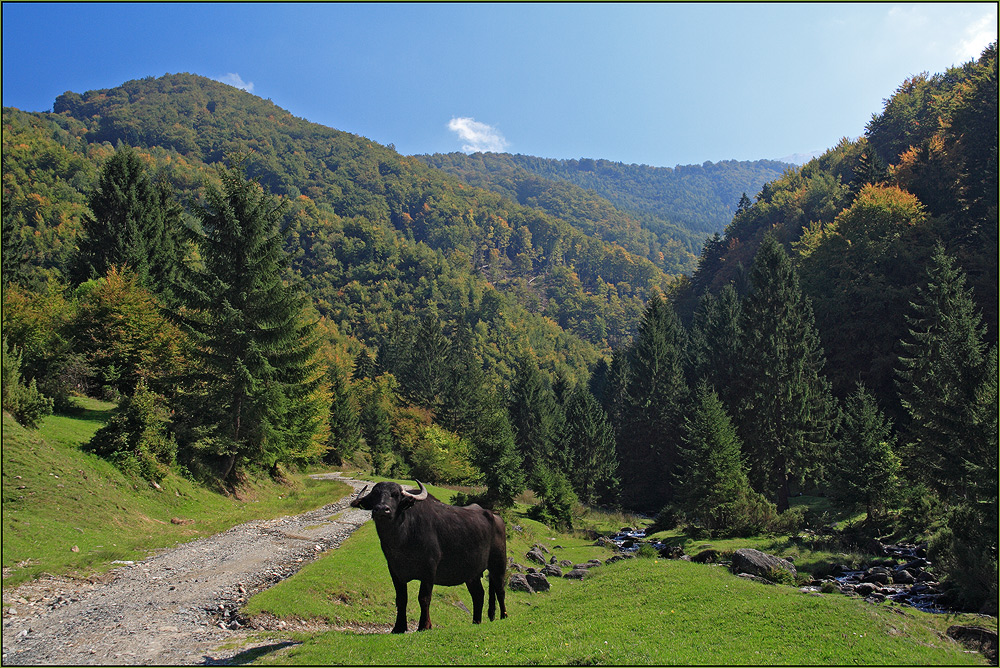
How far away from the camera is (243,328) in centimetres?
2714

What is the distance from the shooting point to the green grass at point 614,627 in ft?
29.2

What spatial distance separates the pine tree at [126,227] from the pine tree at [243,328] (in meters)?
19.6

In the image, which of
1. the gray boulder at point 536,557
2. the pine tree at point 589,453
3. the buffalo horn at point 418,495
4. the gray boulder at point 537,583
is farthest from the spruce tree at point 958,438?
the pine tree at point 589,453

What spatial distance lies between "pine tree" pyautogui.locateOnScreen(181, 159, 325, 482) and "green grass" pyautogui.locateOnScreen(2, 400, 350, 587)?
3.80 m

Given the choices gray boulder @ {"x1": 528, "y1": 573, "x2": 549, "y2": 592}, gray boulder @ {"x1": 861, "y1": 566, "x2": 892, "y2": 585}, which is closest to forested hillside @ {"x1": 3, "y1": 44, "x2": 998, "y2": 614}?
gray boulder @ {"x1": 861, "y1": 566, "x2": 892, "y2": 585}

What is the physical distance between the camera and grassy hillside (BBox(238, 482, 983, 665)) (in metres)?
8.90

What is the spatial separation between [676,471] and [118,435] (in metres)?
55.3

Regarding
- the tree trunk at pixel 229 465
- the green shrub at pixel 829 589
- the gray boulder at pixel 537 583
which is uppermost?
the tree trunk at pixel 229 465

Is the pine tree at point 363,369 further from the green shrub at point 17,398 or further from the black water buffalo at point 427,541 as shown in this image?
the black water buffalo at point 427,541

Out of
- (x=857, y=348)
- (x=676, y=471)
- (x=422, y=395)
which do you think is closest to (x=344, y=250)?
(x=422, y=395)

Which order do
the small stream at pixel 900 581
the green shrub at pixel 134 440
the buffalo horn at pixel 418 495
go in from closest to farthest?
the buffalo horn at pixel 418 495 → the small stream at pixel 900 581 → the green shrub at pixel 134 440

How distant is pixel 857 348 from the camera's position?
2173 inches

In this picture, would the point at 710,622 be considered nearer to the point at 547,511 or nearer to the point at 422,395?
the point at 547,511

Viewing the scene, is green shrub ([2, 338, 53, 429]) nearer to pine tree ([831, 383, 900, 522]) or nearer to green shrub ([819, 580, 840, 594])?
green shrub ([819, 580, 840, 594])
